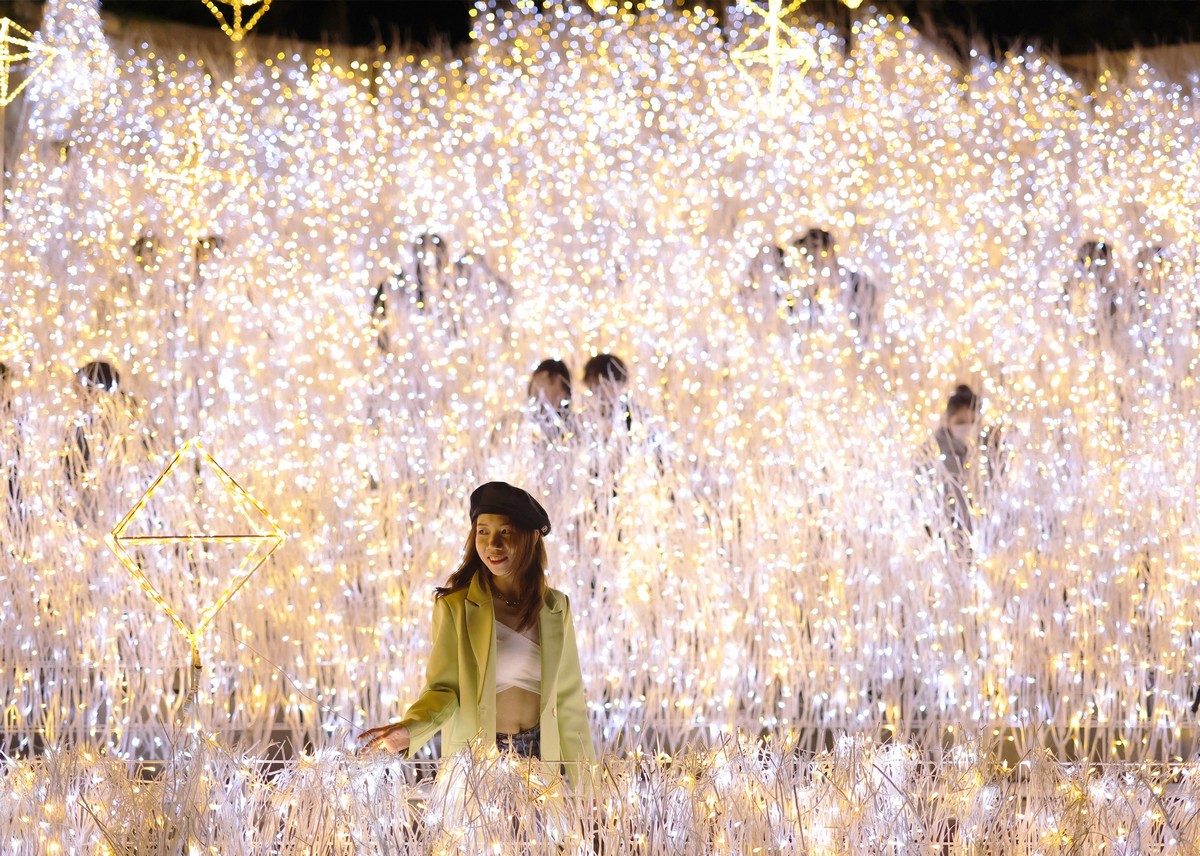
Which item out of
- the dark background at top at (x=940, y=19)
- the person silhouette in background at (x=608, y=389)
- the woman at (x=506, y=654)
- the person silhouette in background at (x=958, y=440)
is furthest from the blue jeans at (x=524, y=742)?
the dark background at top at (x=940, y=19)

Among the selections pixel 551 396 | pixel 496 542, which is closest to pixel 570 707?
pixel 496 542

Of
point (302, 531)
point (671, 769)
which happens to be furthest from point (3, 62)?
point (671, 769)

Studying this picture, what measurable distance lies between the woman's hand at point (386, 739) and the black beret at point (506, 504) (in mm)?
406

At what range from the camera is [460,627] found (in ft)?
8.18

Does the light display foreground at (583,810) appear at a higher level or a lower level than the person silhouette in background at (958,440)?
lower

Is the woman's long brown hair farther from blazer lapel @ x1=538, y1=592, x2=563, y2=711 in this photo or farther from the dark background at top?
the dark background at top

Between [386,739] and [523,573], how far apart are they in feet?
1.33

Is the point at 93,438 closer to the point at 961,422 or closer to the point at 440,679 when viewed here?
the point at 440,679

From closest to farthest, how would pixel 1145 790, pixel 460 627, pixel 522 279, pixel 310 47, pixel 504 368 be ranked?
pixel 1145 790, pixel 460 627, pixel 504 368, pixel 522 279, pixel 310 47

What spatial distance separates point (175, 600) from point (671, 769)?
2236 mm

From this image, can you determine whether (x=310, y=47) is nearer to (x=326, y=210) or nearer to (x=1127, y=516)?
(x=326, y=210)

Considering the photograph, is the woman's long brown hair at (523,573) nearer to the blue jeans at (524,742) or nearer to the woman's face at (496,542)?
the woman's face at (496,542)

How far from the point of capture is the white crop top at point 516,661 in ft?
8.23

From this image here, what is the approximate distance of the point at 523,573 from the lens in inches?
101
